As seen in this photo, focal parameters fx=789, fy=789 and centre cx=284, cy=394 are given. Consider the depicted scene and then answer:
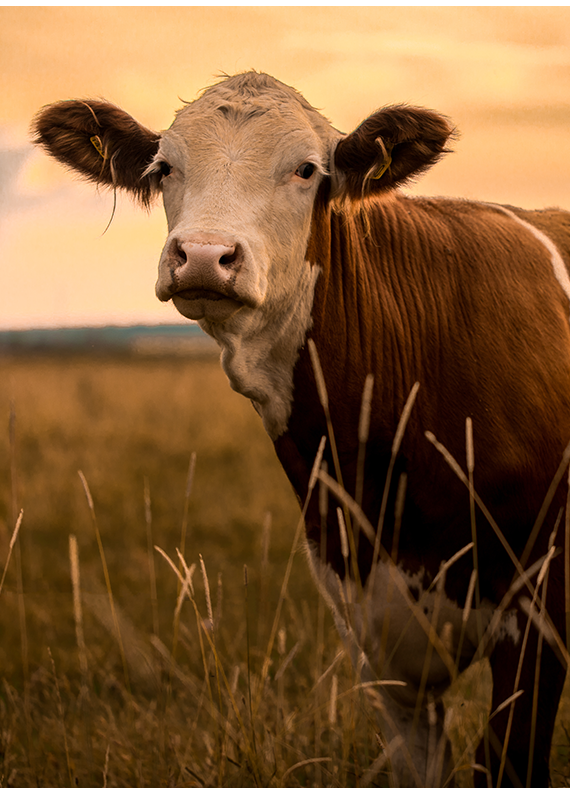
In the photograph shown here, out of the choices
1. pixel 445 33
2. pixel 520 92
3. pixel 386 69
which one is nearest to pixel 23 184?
pixel 386 69

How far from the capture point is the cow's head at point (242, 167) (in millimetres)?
2125

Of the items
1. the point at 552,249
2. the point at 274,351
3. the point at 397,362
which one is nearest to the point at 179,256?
the point at 274,351

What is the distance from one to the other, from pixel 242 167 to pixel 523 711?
5.94ft

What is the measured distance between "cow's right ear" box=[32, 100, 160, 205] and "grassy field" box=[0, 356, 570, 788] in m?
1.09

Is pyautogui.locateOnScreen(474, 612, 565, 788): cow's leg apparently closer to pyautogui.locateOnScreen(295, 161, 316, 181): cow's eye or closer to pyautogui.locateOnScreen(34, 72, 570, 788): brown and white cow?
pyautogui.locateOnScreen(34, 72, 570, 788): brown and white cow

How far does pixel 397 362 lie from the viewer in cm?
264

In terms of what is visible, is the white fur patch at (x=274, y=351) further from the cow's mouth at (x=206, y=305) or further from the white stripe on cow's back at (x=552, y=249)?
Result: the white stripe on cow's back at (x=552, y=249)

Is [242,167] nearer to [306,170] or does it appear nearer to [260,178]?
[260,178]

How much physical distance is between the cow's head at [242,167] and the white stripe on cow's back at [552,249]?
56cm

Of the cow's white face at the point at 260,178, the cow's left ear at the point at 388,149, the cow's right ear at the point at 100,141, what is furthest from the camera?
the cow's right ear at the point at 100,141

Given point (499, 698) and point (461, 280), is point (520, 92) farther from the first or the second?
point (499, 698)

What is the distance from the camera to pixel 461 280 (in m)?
2.68

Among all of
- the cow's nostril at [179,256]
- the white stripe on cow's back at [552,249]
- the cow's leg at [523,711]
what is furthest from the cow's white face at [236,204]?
the cow's leg at [523,711]

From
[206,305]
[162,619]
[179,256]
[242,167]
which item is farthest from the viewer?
[162,619]
